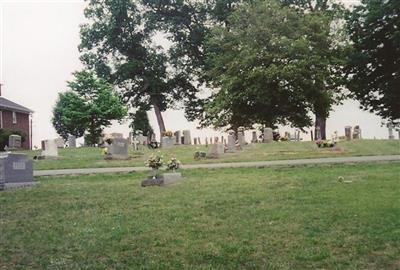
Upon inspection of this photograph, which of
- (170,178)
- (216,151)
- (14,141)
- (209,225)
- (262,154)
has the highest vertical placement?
(14,141)

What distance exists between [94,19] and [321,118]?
23.8 meters

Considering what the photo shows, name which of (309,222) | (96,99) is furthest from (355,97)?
(309,222)

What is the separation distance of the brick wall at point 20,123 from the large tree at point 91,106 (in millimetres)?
4353

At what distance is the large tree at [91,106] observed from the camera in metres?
51.2

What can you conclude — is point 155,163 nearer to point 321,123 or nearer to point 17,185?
point 17,185

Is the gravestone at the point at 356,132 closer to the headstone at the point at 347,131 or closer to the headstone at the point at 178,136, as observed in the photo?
the headstone at the point at 347,131

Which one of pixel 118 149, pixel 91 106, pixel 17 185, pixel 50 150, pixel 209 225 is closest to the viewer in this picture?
pixel 209 225

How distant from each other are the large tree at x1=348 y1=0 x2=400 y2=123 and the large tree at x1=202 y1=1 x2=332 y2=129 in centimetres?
400

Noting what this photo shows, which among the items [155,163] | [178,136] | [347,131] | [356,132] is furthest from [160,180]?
[178,136]

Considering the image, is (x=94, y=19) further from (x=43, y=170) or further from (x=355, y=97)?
(x=43, y=170)

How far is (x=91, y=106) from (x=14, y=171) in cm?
3515

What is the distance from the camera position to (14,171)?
55.4 ft

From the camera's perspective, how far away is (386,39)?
4391 centimetres

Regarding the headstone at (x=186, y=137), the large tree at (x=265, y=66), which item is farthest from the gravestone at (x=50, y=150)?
the headstone at (x=186, y=137)
